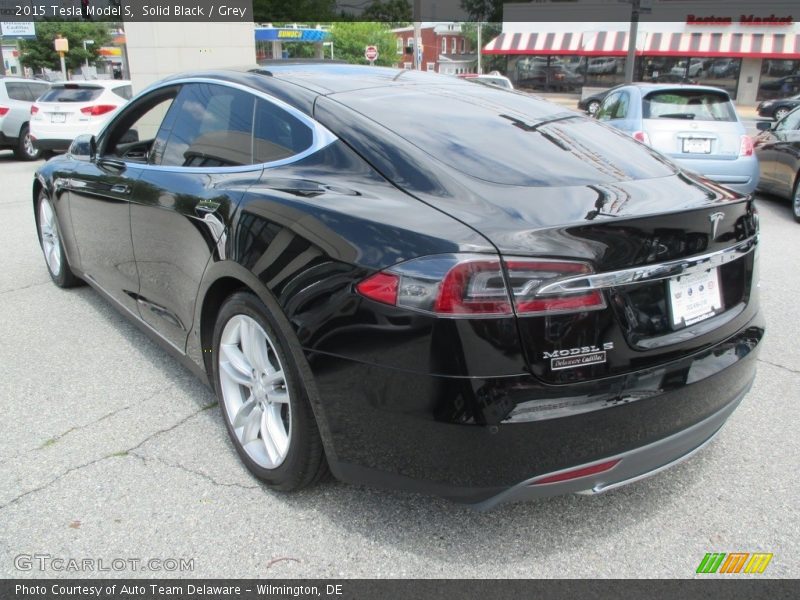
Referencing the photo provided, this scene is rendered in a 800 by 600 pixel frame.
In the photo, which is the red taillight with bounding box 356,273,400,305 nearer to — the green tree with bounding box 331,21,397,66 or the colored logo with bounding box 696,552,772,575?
the colored logo with bounding box 696,552,772,575

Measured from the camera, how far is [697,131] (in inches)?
324

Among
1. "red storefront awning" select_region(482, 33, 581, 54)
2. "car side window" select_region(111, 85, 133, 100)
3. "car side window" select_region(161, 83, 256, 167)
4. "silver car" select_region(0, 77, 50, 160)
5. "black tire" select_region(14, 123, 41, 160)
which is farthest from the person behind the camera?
"red storefront awning" select_region(482, 33, 581, 54)

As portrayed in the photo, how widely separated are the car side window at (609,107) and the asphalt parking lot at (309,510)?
6.55m

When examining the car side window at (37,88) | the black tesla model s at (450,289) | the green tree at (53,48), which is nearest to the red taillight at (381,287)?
the black tesla model s at (450,289)

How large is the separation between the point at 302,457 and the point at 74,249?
297 cm

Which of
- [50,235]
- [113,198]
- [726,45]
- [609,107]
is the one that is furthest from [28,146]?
[726,45]

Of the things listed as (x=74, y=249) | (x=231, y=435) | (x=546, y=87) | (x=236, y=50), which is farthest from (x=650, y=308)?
(x=546, y=87)

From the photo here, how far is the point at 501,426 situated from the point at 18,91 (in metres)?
16.7

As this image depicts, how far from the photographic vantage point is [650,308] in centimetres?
213

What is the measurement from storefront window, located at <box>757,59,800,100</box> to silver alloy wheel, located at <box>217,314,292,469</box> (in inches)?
1648

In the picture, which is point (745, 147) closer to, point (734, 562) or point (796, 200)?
point (796, 200)

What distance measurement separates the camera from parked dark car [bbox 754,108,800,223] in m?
8.49

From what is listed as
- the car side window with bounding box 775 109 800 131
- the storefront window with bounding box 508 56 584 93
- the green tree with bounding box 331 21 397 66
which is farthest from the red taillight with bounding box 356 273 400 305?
the green tree with bounding box 331 21 397 66

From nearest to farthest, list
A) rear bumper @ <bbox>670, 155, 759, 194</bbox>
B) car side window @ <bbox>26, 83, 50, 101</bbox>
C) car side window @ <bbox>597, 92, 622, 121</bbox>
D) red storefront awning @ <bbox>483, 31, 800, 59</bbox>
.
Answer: rear bumper @ <bbox>670, 155, 759, 194</bbox> < car side window @ <bbox>597, 92, 622, 121</bbox> < car side window @ <bbox>26, 83, 50, 101</bbox> < red storefront awning @ <bbox>483, 31, 800, 59</bbox>
